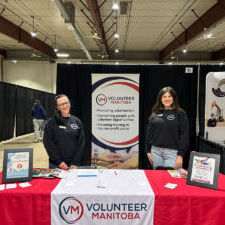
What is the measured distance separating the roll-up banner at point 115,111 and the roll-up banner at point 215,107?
1.15m

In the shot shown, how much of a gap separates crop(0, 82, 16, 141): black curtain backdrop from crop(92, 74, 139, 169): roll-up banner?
4.67 m

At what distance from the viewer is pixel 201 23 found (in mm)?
6359

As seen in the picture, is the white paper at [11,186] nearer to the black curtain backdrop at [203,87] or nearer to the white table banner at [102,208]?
the white table banner at [102,208]

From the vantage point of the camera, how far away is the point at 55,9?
5.89 metres

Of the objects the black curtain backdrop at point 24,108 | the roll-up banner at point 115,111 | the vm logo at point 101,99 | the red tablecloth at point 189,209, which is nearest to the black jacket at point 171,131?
the red tablecloth at point 189,209

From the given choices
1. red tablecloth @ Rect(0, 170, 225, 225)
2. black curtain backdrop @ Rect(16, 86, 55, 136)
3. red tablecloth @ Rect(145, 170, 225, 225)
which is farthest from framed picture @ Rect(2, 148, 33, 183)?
black curtain backdrop @ Rect(16, 86, 55, 136)

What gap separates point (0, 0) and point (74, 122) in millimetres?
5013

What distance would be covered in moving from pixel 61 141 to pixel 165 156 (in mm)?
1153

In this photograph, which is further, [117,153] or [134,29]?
[134,29]

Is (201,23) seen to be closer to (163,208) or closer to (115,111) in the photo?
(115,111)

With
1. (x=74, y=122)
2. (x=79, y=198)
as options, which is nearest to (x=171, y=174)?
(x=79, y=198)

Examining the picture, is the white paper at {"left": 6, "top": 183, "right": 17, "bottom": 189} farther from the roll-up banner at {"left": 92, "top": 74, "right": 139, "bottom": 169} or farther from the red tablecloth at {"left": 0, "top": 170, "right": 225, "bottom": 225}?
the roll-up banner at {"left": 92, "top": 74, "right": 139, "bottom": 169}

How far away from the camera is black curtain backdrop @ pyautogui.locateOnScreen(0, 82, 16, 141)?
22.7ft

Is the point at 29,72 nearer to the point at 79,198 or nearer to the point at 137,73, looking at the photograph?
the point at 137,73
